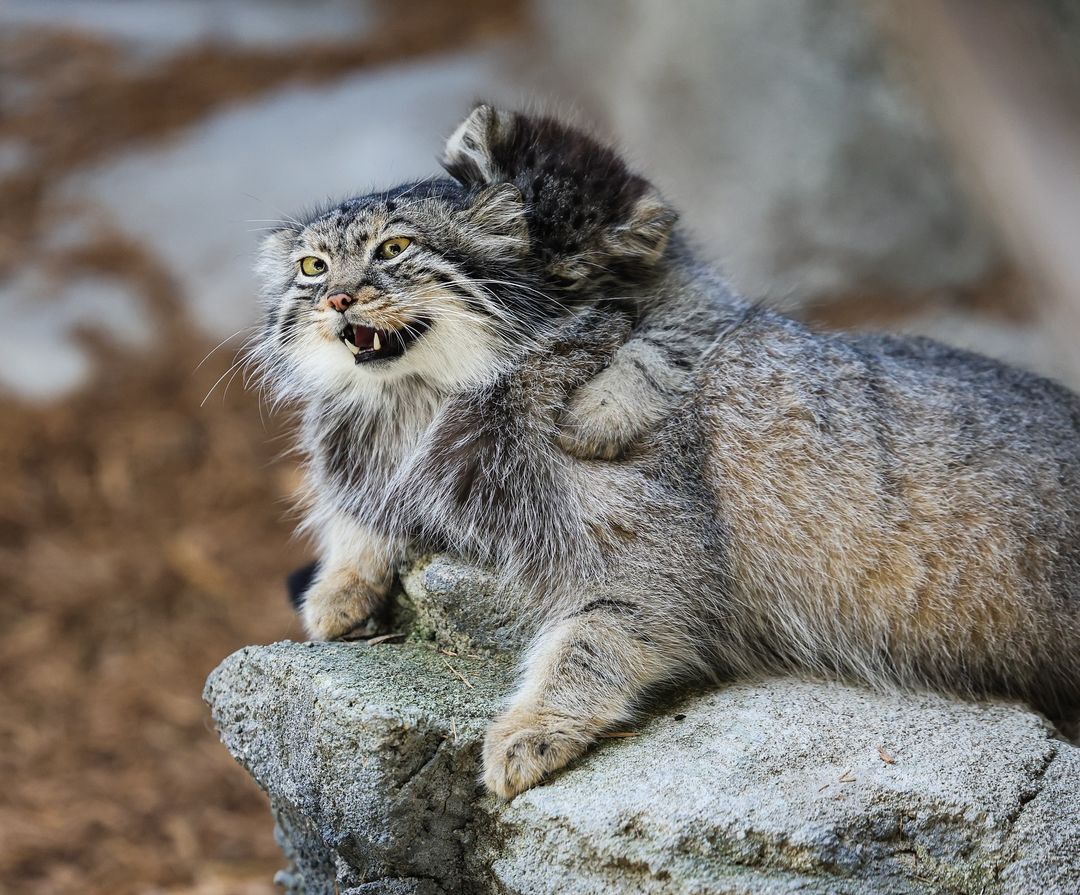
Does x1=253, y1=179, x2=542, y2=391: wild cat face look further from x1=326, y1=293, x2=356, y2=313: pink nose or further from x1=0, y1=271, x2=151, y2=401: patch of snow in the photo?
x1=0, y1=271, x2=151, y2=401: patch of snow

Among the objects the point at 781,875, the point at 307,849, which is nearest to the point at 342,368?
the point at 307,849

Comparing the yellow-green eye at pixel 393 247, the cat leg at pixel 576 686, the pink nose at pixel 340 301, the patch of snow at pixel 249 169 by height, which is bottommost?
the cat leg at pixel 576 686

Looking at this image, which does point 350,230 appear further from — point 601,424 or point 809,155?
point 809,155

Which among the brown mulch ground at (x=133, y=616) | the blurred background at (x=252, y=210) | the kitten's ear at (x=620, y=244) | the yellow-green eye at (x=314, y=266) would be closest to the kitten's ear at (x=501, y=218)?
the kitten's ear at (x=620, y=244)

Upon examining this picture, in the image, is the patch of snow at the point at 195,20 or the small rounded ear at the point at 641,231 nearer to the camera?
the small rounded ear at the point at 641,231

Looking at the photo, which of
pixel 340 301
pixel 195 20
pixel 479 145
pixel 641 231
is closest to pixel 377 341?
pixel 340 301

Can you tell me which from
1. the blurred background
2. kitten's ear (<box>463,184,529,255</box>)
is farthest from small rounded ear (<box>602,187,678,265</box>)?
the blurred background

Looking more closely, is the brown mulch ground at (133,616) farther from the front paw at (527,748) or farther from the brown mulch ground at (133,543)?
the front paw at (527,748)

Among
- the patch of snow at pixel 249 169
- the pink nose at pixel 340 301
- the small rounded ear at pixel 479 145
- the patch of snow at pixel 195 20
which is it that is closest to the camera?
the pink nose at pixel 340 301

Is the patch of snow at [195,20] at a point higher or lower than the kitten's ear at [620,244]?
higher

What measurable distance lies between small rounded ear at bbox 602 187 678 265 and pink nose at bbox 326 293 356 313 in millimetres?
912

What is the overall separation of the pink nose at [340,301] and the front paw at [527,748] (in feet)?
4.41

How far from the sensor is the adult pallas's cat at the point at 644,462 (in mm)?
3697

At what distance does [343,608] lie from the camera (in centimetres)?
400
